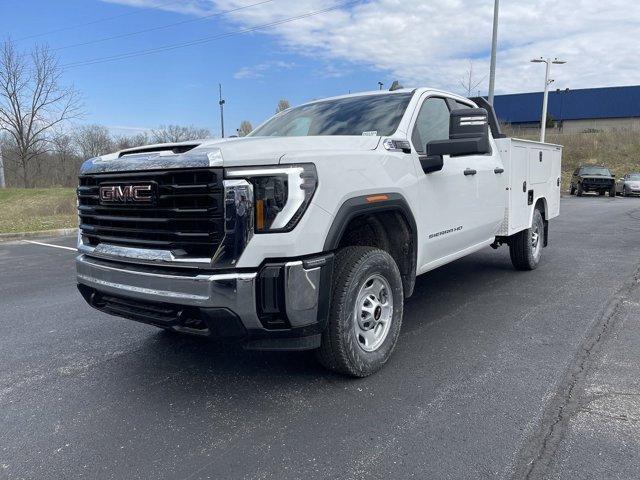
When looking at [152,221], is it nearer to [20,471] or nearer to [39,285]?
[20,471]

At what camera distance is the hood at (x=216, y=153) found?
8.86 feet

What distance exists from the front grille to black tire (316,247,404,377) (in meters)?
0.85

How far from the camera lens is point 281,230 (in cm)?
272

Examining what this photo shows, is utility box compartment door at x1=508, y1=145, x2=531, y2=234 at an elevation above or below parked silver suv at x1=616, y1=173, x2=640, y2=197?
above

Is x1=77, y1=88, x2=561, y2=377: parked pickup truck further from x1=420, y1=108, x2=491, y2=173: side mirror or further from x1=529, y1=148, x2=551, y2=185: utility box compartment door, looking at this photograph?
x1=529, y1=148, x2=551, y2=185: utility box compartment door

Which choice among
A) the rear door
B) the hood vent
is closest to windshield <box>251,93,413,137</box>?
the rear door

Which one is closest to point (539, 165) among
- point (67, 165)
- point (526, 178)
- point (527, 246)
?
point (526, 178)

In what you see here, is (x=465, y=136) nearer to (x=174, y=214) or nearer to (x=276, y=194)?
(x=276, y=194)

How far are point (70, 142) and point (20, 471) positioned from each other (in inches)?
1641

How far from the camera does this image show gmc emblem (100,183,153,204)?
2.91 metres

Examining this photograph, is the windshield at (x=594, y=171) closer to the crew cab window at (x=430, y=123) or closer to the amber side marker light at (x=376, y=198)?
the crew cab window at (x=430, y=123)

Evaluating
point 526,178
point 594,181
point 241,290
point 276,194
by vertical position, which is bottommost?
point 594,181

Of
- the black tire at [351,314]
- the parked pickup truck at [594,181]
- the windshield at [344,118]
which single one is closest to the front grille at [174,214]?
the black tire at [351,314]

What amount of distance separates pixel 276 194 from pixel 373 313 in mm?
1209
